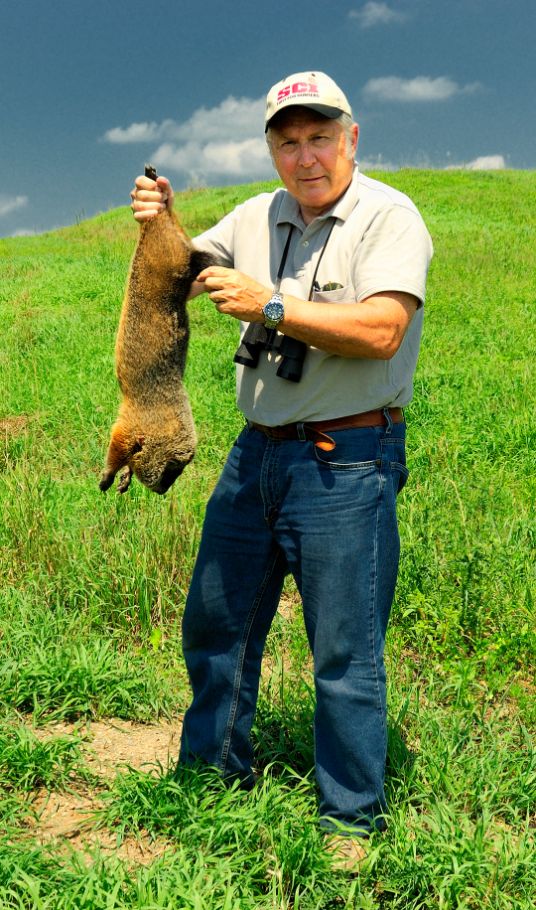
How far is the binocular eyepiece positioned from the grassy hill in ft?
5.17

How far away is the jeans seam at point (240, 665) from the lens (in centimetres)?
292

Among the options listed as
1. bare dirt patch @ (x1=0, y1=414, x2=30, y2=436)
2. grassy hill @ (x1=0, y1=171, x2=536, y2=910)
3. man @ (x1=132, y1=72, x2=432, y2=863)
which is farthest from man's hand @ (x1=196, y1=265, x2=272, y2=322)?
bare dirt patch @ (x1=0, y1=414, x2=30, y2=436)

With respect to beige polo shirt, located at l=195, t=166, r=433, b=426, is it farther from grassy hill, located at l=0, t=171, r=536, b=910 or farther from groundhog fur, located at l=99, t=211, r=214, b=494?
grassy hill, located at l=0, t=171, r=536, b=910

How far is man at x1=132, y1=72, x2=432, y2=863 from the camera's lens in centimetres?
235

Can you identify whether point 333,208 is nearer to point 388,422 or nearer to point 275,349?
point 275,349

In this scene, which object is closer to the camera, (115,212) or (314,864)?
(314,864)

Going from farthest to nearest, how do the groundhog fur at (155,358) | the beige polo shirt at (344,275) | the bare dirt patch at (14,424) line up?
the bare dirt patch at (14,424), the groundhog fur at (155,358), the beige polo shirt at (344,275)

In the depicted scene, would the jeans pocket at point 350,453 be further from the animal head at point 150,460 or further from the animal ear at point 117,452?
the animal ear at point 117,452

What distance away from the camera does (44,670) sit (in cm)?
361

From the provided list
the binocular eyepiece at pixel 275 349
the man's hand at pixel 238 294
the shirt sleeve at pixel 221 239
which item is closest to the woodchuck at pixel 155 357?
the shirt sleeve at pixel 221 239

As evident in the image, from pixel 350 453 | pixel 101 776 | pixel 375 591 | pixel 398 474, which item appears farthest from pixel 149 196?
pixel 101 776

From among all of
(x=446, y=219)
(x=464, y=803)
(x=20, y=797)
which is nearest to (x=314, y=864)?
(x=464, y=803)

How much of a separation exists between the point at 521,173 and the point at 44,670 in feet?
98.5

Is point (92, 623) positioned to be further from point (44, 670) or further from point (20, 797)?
point (20, 797)
